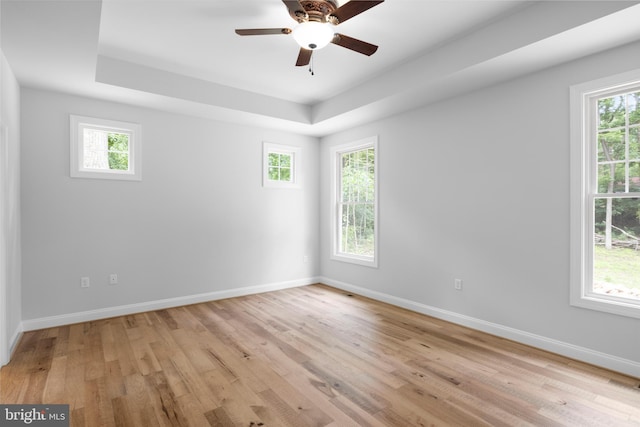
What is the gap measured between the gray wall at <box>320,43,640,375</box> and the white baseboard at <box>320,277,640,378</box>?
2cm

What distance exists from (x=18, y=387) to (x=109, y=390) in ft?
2.22

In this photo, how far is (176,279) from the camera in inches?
177

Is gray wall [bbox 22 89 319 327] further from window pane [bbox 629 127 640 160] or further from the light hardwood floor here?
window pane [bbox 629 127 640 160]

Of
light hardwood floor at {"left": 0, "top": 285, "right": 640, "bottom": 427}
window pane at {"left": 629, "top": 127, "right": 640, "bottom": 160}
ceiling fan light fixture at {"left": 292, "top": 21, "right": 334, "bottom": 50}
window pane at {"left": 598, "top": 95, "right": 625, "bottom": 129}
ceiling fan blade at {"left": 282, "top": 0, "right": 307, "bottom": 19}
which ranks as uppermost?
ceiling fan blade at {"left": 282, "top": 0, "right": 307, "bottom": 19}

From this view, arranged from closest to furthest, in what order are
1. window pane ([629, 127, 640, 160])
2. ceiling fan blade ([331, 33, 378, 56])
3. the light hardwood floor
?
the light hardwood floor → ceiling fan blade ([331, 33, 378, 56]) → window pane ([629, 127, 640, 160])

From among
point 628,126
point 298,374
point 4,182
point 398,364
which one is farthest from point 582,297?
point 4,182

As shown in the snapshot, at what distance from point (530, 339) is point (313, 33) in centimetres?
332

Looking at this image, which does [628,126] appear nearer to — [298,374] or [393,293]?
[393,293]

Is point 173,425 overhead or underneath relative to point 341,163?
underneath

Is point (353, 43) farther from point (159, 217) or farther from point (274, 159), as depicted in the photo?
point (159, 217)

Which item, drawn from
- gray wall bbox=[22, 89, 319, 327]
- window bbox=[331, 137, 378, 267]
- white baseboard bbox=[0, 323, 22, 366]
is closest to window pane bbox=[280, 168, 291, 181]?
gray wall bbox=[22, 89, 319, 327]

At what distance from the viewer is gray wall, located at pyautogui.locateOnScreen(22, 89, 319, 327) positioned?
11.9 feet

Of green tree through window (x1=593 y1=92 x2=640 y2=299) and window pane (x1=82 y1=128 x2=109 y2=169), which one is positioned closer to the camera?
green tree through window (x1=593 y1=92 x2=640 y2=299)

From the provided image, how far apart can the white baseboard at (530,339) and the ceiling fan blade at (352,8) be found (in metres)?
3.18
